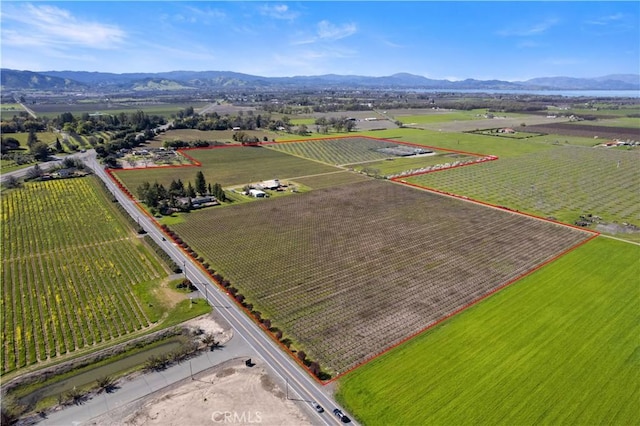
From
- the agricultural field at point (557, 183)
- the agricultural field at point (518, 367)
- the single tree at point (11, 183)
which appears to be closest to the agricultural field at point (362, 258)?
the agricultural field at point (518, 367)

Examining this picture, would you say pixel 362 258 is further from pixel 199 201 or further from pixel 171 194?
pixel 171 194

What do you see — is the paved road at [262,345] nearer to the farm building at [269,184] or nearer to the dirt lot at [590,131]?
the farm building at [269,184]

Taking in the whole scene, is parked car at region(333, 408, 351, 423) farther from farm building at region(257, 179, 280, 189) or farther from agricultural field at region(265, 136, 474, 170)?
agricultural field at region(265, 136, 474, 170)


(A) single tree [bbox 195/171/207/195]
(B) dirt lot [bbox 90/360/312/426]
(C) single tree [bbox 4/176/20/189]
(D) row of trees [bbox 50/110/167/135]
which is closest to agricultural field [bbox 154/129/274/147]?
(D) row of trees [bbox 50/110/167/135]

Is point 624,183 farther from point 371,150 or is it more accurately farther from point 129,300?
point 129,300

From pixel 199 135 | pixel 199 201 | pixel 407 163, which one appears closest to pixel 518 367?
pixel 199 201
